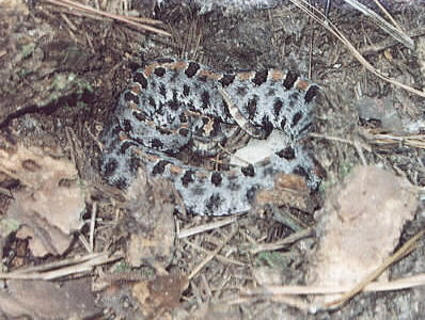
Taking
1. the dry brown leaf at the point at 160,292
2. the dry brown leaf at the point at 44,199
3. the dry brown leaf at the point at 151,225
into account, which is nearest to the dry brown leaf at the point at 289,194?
the dry brown leaf at the point at 151,225

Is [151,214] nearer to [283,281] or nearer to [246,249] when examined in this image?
[246,249]

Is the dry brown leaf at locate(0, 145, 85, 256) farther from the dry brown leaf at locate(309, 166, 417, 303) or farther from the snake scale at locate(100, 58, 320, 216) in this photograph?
the dry brown leaf at locate(309, 166, 417, 303)

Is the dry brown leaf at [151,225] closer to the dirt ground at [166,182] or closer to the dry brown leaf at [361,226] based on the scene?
the dirt ground at [166,182]

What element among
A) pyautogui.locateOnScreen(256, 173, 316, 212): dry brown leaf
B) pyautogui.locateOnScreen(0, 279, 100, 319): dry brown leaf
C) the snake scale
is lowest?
pyautogui.locateOnScreen(0, 279, 100, 319): dry brown leaf

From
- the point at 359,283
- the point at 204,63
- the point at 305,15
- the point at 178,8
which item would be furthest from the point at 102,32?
the point at 359,283

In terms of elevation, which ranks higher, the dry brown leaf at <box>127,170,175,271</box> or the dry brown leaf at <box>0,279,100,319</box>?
the dry brown leaf at <box>127,170,175,271</box>

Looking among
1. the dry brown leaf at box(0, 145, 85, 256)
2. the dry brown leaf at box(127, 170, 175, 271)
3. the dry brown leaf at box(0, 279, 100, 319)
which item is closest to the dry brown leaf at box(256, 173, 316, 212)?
the dry brown leaf at box(127, 170, 175, 271)

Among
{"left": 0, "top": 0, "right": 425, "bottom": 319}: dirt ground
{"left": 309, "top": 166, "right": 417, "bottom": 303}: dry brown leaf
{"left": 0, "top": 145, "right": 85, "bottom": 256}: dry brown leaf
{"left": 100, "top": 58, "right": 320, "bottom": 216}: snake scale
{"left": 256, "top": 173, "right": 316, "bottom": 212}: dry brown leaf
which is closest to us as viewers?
{"left": 309, "top": 166, "right": 417, "bottom": 303}: dry brown leaf

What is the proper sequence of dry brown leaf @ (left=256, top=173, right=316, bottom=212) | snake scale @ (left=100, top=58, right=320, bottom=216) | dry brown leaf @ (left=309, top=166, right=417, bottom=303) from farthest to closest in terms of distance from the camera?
snake scale @ (left=100, top=58, right=320, bottom=216) < dry brown leaf @ (left=256, top=173, right=316, bottom=212) < dry brown leaf @ (left=309, top=166, right=417, bottom=303)
